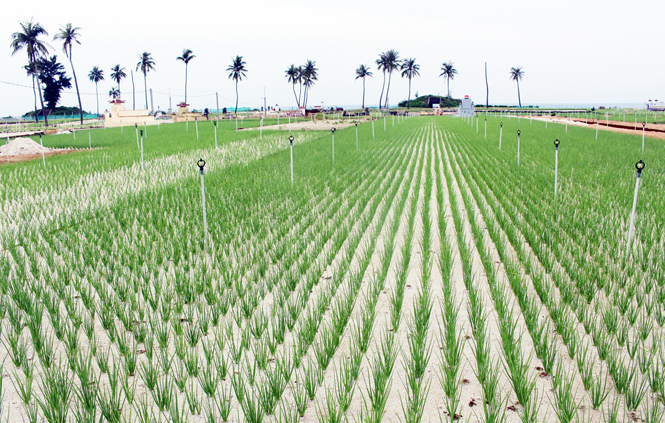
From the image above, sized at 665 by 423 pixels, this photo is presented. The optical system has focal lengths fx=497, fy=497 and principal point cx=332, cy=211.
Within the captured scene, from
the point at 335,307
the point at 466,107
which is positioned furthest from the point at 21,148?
the point at 466,107

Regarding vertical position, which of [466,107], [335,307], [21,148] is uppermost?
[466,107]

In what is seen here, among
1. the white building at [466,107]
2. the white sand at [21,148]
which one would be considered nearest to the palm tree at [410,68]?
the white building at [466,107]

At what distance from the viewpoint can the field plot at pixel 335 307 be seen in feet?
9.60

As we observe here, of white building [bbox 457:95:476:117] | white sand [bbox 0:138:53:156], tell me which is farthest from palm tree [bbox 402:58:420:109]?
white sand [bbox 0:138:53:156]

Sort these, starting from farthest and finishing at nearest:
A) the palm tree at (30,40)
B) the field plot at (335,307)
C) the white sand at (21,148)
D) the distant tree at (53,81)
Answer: the distant tree at (53,81) < the palm tree at (30,40) < the white sand at (21,148) < the field plot at (335,307)

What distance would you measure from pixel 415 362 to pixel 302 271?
218 centimetres

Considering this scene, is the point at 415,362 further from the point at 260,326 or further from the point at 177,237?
the point at 177,237

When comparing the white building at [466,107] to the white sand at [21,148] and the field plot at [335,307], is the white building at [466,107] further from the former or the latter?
the field plot at [335,307]

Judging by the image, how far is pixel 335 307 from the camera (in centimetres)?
437

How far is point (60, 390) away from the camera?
2941 millimetres

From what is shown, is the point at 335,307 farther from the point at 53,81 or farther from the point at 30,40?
the point at 53,81

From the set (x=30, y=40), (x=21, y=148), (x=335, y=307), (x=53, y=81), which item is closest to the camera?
(x=335, y=307)

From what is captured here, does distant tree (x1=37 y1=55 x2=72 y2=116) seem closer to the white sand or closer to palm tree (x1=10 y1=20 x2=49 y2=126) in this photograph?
palm tree (x1=10 y1=20 x2=49 y2=126)

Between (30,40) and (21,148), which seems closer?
(21,148)
